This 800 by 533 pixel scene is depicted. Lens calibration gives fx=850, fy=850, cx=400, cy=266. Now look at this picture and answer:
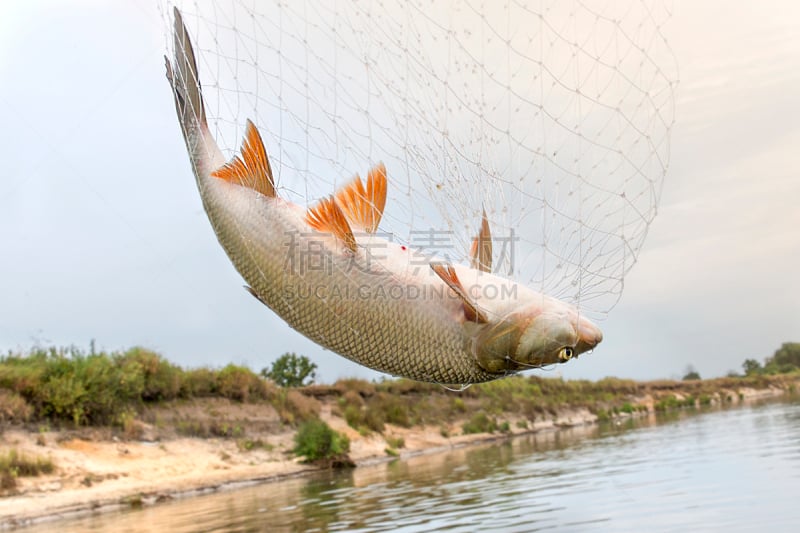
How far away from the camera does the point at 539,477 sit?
19.0 meters

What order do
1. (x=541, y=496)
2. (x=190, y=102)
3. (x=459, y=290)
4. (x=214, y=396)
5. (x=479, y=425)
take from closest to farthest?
(x=459, y=290) → (x=190, y=102) → (x=541, y=496) → (x=214, y=396) → (x=479, y=425)

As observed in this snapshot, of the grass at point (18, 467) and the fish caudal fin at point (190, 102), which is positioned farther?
the grass at point (18, 467)

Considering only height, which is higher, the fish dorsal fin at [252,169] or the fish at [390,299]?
the fish dorsal fin at [252,169]

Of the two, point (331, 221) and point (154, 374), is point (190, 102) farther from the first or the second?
point (154, 374)

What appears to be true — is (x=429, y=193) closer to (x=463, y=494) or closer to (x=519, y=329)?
(x=519, y=329)

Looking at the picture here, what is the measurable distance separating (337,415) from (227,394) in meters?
4.97

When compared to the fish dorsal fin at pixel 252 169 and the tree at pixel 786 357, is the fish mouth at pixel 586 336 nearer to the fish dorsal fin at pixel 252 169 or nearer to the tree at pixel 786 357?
the fish dorsal fin at pixel 252 169

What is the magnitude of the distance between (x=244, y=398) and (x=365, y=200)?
27110 millimetres

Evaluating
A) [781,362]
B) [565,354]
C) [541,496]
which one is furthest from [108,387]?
[781,362]

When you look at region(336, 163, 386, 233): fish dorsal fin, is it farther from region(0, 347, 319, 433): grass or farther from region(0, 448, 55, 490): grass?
region(0, 347, 319, 433): grass

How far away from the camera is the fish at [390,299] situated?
4.42 metres

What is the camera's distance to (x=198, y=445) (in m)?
25.7

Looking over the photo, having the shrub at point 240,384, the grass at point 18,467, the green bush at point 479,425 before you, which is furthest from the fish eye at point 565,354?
the green bush at point 479,425

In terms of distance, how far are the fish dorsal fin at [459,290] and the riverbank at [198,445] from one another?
51.7 ft
